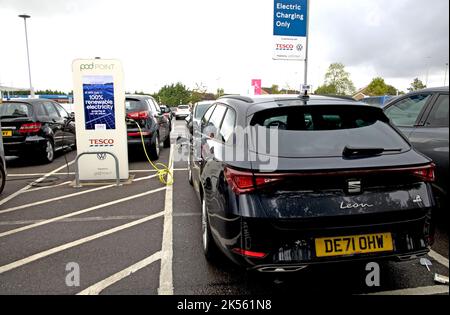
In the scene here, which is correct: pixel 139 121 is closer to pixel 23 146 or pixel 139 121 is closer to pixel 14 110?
pixel 23 146

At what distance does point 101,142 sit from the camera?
681 centimetres

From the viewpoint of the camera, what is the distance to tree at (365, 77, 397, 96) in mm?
83188

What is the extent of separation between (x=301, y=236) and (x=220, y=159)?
972mm

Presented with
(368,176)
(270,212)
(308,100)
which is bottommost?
(270,212)

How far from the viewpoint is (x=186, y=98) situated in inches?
2899

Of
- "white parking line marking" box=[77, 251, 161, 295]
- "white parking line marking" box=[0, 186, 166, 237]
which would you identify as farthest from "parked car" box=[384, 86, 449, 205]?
"white parking line marking" box=[0, 186, 166, 237]

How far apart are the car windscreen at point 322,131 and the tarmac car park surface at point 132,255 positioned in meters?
0.89

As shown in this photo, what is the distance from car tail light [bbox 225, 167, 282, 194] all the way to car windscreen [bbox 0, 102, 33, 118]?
7.67 metres

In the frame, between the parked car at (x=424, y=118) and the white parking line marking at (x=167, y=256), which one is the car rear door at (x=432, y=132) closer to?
the parked car at (x=424, y=118)

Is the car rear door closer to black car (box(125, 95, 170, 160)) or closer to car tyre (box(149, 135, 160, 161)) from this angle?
black car (box(125, 95, 170, 160))

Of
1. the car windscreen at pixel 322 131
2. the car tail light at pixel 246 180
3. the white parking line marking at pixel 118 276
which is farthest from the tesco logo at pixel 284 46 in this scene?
the car tail light at pixel 246 180

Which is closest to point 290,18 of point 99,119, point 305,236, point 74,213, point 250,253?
point 99,119

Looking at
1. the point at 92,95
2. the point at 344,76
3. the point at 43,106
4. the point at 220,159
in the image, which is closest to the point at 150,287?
the point at 220,159

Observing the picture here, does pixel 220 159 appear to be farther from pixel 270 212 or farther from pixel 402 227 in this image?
pixel 402 227
